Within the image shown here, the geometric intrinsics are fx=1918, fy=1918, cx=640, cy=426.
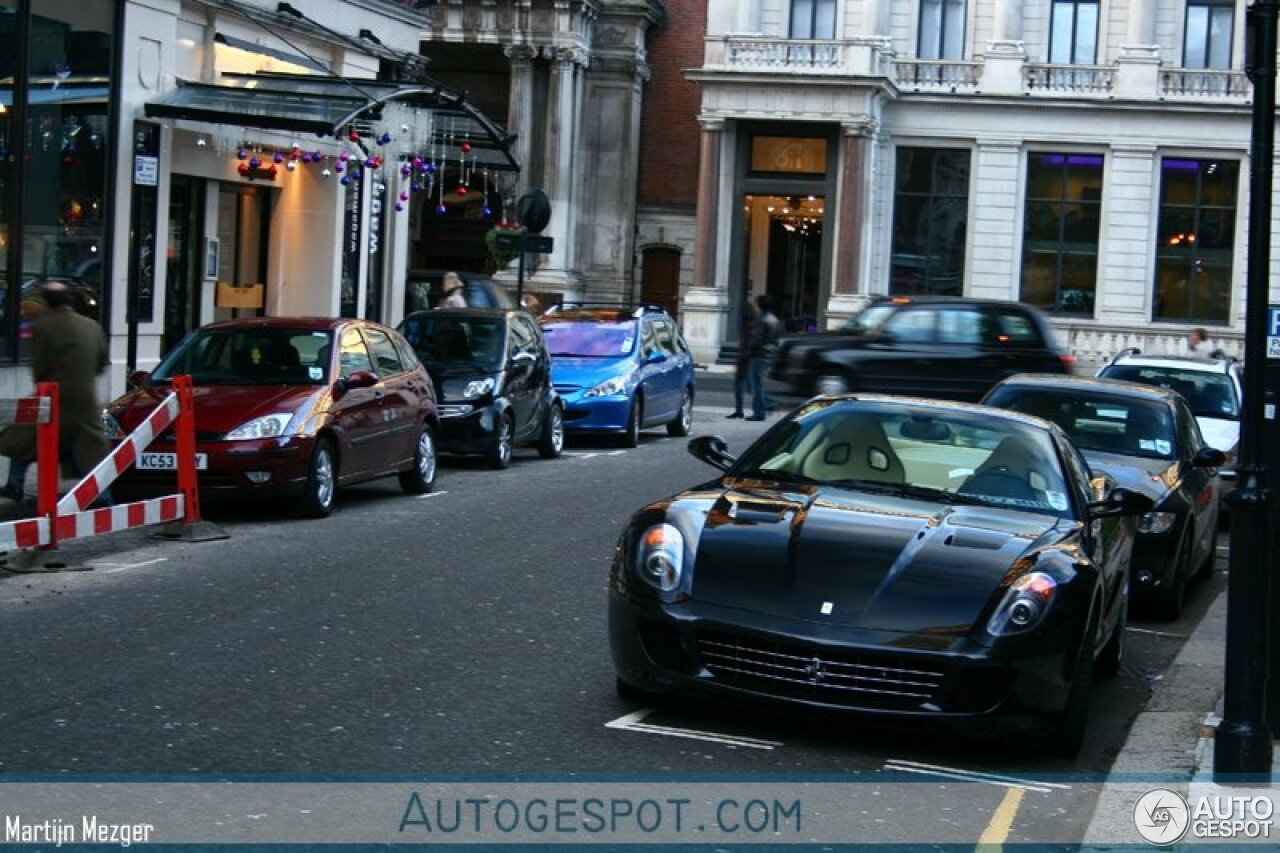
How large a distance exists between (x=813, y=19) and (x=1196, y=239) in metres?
11.6

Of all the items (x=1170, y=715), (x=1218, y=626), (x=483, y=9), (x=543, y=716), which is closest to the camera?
(x=543, y=716)

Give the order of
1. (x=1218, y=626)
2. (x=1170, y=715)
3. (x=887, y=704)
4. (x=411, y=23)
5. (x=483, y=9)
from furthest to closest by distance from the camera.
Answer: (x=483, y=9) → (x=411, y=23) → (x=1218, y=626) → (x=1170, y=715) → (x=887, y=704)

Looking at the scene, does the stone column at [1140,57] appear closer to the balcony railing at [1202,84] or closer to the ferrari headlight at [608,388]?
the balcony railing at [1202,84]

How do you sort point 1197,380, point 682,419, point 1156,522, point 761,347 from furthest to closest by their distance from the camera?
1. point 761,347
2. point 682,419
3. point 1197,380
4. point 1156,522

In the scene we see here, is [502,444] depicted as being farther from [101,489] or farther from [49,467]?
[49,467]

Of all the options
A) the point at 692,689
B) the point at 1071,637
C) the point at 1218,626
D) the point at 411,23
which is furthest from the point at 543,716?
the point at 411,23

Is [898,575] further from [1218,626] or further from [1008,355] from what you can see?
[1008,355]

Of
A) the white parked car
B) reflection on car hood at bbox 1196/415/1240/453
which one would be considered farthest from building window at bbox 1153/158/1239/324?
reflection on car hood at bbox 1196/415/1240/453

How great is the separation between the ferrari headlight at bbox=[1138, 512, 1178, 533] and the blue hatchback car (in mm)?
12471

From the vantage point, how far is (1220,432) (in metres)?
20.0

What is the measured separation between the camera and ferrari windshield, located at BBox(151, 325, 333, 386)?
15.9 m

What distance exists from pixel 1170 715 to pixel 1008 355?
705 inches

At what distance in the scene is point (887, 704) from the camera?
7.51 m

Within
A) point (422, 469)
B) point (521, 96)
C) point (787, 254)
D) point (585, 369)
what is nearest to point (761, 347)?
A: point (585, 369)
